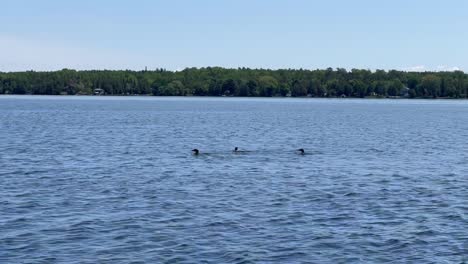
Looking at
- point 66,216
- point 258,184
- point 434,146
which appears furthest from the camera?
point 434,146

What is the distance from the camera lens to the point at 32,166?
167 feet

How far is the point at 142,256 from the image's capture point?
86.1 feet

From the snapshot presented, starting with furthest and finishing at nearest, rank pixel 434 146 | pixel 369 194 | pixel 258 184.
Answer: pixel 434 146 → pixel 258 184 → pixel 369 194

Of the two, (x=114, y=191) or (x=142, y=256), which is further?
(x=114, y=191)

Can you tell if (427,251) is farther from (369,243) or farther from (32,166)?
(32,166)

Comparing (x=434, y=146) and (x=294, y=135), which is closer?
(x=434, y=146)

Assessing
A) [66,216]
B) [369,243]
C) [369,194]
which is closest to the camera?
[369,243]

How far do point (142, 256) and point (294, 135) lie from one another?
67.2 meters

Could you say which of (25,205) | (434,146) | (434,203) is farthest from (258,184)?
(434,146)

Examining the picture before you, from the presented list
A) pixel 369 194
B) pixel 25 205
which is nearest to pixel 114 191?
pixel 25 205

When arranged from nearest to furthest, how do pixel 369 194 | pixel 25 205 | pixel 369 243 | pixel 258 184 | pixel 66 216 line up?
pixel 369 243 → pixel 66 216 → pixel 25 205 → pixel 369 194 → pixel 258 184

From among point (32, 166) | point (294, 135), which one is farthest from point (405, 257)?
point (294, 135)

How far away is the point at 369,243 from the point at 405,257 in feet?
6.80

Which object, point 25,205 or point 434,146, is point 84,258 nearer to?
point 25,205
